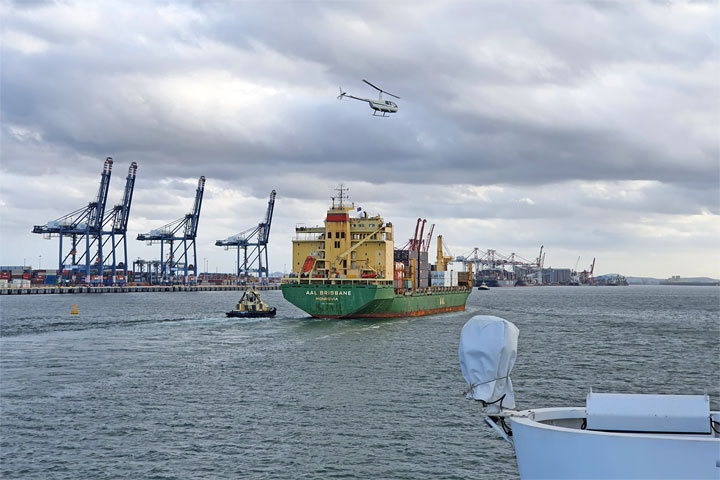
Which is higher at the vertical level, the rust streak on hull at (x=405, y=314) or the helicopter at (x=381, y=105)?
the helicopter at (x=381, y=105)

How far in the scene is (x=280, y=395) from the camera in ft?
95.5

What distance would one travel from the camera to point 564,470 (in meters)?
9.62

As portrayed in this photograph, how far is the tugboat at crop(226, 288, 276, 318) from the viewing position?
68812mm

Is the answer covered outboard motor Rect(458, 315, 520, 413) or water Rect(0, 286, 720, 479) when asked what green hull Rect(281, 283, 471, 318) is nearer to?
water Rect(0, 286, 720, 479)

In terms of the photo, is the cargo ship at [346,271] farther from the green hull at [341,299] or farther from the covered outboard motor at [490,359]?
the covered outboard motor at [490,359]

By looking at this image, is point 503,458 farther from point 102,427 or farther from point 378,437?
point 102,427

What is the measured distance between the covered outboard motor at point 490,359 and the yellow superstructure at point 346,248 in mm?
53138

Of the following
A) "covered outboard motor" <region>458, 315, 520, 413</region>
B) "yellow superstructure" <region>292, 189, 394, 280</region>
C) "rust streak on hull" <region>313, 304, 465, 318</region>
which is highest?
"yellow superstructure" <region>292, 189, 394, 280</region>

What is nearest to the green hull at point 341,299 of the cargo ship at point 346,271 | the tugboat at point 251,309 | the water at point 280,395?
the cargo ship at point 346,271

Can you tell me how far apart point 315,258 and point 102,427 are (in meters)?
42.6

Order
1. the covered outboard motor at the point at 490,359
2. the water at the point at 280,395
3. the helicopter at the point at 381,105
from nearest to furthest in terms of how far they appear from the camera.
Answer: the covered outboard motor at the point at 490,359 < the water at the point at 280,395 < the helicopter at the point at 381,105

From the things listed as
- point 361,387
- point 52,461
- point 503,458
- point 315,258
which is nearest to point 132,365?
point 361,387

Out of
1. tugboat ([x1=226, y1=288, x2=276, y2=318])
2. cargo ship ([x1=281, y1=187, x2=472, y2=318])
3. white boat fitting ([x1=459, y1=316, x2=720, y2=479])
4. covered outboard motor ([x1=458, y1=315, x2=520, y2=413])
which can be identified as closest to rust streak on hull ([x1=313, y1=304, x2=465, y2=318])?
cargo ship ([x1=281, y1=187, x2=472, y2=318])

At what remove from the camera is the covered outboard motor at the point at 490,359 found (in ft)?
37.6
